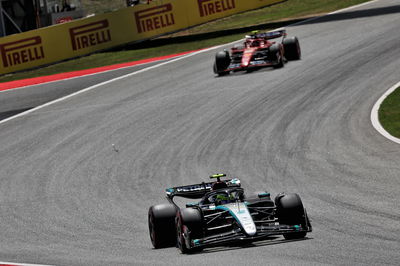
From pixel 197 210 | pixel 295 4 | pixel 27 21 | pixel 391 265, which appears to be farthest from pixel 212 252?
pixel 27 21

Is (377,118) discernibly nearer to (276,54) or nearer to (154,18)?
(276,54)

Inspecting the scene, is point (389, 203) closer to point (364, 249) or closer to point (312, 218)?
point (312, 218)

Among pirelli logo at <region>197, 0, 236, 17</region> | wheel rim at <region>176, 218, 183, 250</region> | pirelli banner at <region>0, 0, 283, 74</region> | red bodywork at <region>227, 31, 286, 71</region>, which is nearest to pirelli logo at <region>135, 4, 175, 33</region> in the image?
pirelli banner at <region>0, 0, 283, 74</region>

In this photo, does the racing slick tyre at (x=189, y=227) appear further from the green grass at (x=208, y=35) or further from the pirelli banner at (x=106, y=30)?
the pirelli banner at (x=106, y=30)

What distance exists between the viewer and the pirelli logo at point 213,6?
43.2 metres

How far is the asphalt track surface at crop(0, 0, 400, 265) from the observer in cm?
1205

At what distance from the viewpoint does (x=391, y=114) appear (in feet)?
70.0

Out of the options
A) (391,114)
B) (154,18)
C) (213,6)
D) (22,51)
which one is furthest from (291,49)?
(213,6)

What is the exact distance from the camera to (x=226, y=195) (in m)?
12.4

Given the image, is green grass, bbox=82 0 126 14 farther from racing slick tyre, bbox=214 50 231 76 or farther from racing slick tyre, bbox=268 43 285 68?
racing slick tyre, bbox=268 43 285 68

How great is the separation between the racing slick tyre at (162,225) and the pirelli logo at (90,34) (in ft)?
87.7

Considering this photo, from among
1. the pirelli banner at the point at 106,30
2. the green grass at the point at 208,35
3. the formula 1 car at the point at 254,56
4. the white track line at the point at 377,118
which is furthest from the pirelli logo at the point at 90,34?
the white track line at the point at 377,118

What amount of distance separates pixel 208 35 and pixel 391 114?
20.2m

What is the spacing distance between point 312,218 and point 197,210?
2488mm
